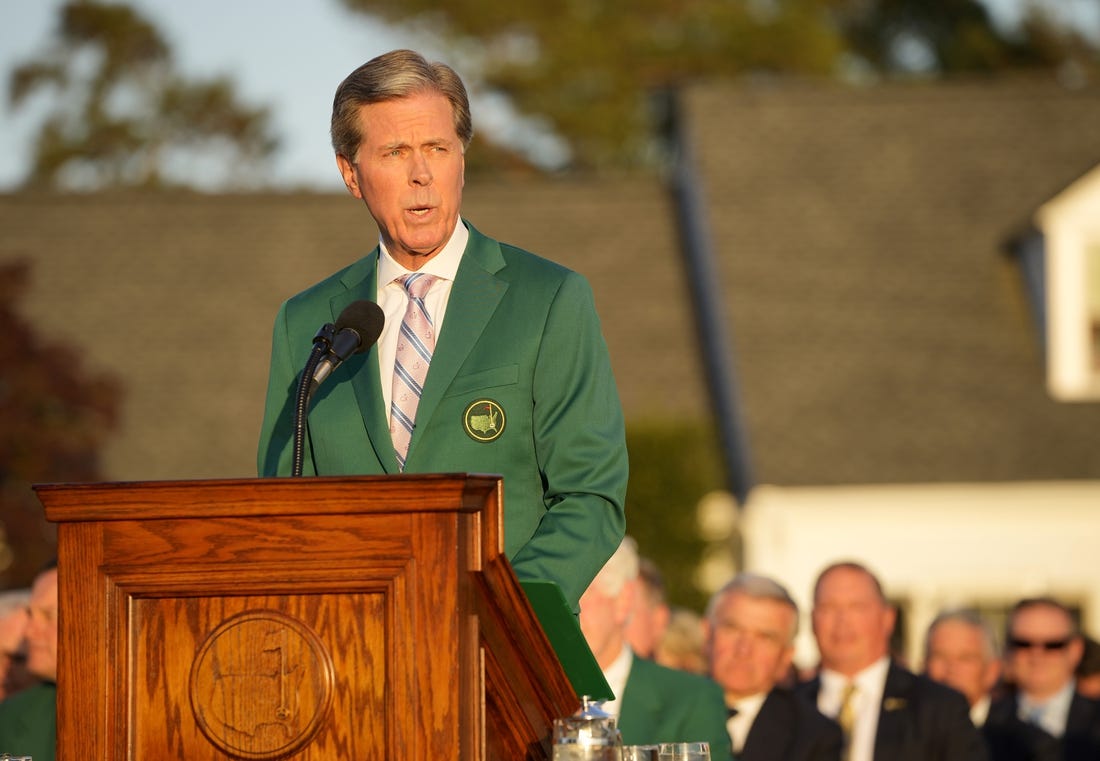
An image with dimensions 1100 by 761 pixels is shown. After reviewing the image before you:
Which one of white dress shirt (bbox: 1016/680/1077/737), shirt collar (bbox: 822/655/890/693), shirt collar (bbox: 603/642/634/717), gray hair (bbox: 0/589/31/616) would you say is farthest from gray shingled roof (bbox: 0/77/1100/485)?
shirt collar (bbox: 603/642/634/717)

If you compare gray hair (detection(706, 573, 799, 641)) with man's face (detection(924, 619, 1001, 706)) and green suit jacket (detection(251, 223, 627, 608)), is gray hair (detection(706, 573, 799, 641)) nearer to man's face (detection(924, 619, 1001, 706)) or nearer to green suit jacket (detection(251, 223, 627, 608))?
man's face (detection(924, 619, 1001, 706))

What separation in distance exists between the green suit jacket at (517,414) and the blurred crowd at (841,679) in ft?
9.98

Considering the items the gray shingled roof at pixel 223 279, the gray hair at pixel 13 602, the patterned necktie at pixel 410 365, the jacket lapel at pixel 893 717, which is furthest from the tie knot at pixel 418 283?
the gray shingled roof at pixel 223 279

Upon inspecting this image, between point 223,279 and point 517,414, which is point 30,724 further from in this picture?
point 223,279

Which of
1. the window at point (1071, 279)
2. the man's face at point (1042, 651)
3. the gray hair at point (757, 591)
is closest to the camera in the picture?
the gray hair at point (757, 591)

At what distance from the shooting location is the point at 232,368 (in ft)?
82.9

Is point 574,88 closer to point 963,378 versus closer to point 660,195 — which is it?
point 660,195

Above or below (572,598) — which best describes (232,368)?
above

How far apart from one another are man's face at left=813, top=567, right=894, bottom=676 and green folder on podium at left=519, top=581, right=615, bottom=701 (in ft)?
17.6

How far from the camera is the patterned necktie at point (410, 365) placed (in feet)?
12.5

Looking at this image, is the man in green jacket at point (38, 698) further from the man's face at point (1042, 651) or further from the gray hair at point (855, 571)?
the man's face at point (1042, 651)

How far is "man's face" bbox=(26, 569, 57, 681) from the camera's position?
7617mm

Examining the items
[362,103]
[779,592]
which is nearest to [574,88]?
[779,592]

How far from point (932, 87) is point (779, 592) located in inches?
727
